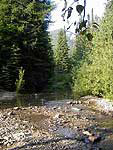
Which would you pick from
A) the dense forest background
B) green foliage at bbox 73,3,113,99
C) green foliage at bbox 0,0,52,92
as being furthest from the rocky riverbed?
green foliage at bbox 0,0,52,92

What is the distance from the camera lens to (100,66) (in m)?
27.8

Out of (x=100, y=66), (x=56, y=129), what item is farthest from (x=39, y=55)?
(x=56, y=129)

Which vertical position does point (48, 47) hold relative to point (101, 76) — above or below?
above

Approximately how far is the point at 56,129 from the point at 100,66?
13.6 m

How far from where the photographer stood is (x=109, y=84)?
26.3 meters

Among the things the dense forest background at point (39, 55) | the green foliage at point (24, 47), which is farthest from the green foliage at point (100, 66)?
the green foliage at point (24, 47)

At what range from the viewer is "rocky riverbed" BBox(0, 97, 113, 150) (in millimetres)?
12244

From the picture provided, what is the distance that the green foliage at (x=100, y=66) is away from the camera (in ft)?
85.4

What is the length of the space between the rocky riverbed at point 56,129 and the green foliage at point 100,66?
18.1ft

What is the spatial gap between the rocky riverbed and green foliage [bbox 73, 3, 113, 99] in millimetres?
5529

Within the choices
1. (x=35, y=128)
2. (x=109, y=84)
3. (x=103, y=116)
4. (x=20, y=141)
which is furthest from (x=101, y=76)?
(x=20, y=141)

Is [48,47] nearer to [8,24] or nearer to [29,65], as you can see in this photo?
[29,65]

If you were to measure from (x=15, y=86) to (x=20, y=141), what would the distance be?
22.2 metres

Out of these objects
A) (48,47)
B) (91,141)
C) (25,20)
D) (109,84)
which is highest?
(25,20)
